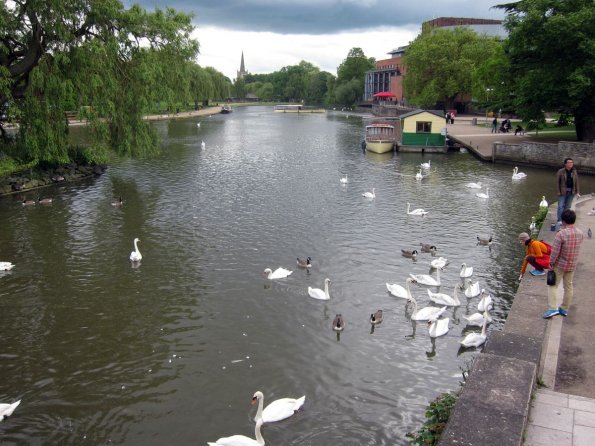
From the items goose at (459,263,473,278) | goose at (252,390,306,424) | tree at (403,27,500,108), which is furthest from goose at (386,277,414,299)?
tree at (403,27,500,108)

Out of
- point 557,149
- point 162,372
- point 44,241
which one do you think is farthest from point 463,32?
point 162,372

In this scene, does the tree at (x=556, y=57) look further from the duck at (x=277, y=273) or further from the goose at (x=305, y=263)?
the duck at (x=277, y=273)

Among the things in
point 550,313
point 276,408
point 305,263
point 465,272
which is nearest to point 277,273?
point 305,263

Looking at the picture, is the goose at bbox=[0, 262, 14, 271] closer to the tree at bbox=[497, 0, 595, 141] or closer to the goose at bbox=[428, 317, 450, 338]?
the goose at bbox=[428, 317, 450, 338]

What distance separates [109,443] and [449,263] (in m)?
13.1

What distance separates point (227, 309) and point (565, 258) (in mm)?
8932

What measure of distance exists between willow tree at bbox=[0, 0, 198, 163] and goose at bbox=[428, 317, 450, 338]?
2465 cm

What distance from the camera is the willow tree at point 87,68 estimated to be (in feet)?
94.0

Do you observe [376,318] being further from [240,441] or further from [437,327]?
[240,441]

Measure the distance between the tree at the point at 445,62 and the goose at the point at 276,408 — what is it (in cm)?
7482

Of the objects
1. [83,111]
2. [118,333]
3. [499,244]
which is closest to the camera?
[118,333]

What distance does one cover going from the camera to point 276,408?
10008 mm

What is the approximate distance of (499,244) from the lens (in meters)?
20.8

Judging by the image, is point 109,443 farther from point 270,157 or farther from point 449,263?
point 270,157
